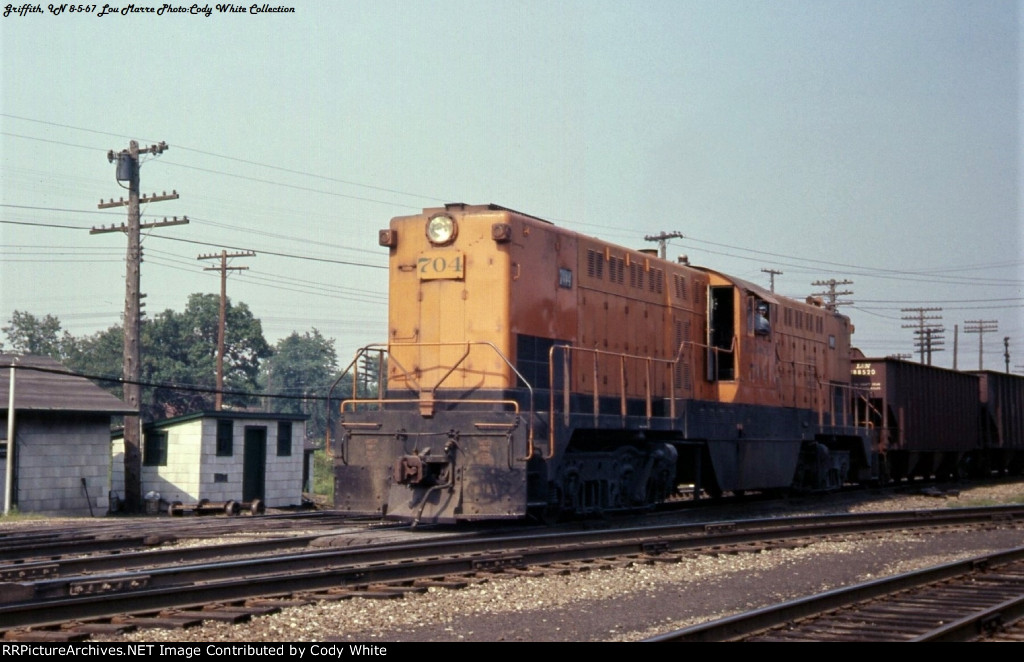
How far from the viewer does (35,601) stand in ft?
25.3

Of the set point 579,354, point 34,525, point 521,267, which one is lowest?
point 34,525

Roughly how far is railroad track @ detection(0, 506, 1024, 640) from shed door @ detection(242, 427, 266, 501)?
14360mm

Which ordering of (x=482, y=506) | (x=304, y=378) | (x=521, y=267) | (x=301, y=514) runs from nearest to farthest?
(x=482, y=506), (x=521, y=267), (x=301, y=514), (x=304, y=378)

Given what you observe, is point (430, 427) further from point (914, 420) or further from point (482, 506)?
point (914, 420)

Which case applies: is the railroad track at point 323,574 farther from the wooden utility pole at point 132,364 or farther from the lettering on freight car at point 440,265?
the wooden utility pole at point 132,364

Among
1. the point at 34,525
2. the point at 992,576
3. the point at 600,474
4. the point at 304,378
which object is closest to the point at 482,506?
the point at 600,474

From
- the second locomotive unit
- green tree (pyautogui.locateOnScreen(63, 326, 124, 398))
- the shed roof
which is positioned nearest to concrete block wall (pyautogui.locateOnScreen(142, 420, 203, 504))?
the shed roof

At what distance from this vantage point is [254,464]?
26109 millimetres

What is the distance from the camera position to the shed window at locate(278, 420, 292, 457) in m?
26.8

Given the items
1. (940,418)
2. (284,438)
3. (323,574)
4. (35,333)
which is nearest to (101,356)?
(35,333)

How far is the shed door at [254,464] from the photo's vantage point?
85.0ft

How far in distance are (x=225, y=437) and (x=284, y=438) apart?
6.32ft

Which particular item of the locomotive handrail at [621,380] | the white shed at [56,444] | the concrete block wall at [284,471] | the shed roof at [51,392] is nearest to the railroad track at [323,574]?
the locomotive handrail at [621,380]

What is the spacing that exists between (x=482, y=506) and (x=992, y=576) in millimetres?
5514
